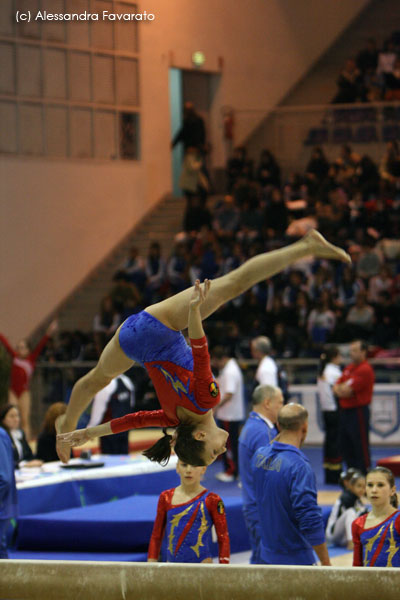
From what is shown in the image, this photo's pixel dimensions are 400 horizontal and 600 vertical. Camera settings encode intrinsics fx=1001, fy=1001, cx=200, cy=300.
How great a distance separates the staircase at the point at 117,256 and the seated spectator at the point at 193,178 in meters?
0.59

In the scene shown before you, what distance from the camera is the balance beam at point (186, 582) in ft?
10.8

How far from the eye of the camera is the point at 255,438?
623 centimetres

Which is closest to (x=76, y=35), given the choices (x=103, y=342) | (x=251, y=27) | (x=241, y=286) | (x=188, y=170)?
(x=188, y=170)

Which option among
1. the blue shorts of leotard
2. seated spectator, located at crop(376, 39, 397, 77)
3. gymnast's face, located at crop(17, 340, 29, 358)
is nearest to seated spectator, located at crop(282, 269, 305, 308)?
gymnast's face, located at crop(17, 340, 29, 358)

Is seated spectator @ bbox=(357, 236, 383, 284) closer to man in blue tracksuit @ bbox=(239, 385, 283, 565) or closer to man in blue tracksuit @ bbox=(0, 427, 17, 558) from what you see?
man in blue tracksuit @ bbox=(239, 385, 283, 565)

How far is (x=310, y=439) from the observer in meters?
13.8

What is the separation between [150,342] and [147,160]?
15.6 meters

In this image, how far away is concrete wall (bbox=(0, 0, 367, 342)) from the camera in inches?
680

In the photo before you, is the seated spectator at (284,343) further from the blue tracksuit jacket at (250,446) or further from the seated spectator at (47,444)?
the blue tracksuit jacket at (250,446)

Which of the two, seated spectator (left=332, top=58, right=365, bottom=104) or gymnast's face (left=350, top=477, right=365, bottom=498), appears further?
seated spectator (left=332, top=58, right=365, bottom=104)

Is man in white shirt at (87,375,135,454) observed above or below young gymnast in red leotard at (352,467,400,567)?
below

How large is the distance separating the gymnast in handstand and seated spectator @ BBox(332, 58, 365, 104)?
16081 mm

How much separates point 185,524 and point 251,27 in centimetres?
1772

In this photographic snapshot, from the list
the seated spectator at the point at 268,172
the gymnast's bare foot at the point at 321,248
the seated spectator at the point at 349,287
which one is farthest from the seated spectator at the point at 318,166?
the gymnast's bare foot at the point at 321,248
